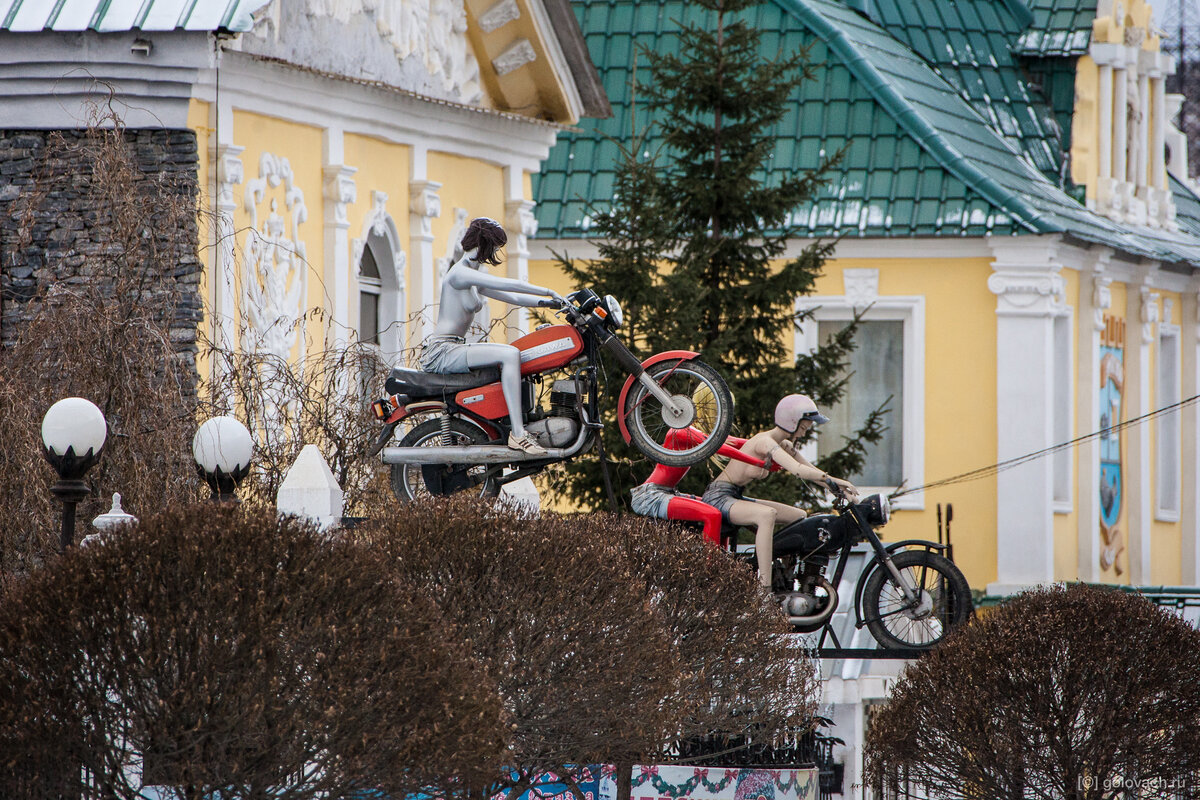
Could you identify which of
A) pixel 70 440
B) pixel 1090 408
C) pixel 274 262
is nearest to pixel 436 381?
pixel 70 440

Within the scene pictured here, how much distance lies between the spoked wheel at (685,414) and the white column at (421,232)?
8.83 meters

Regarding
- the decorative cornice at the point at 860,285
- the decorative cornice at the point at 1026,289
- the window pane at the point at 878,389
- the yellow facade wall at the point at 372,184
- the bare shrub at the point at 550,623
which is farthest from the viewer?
the window pane at the point at 878,389

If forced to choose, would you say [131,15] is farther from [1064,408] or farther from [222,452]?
[1064,408]

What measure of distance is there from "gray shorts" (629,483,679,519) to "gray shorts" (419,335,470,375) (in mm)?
1777

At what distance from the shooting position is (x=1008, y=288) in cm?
2789

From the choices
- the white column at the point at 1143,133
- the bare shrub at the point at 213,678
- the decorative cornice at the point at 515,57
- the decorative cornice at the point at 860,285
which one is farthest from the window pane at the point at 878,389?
the bare shrub at the point at 213,678

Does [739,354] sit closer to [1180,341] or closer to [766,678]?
[766,678]

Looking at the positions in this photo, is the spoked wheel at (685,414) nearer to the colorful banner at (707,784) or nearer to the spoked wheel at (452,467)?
the spoked wheel at (452,467)

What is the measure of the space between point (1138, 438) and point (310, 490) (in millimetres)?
20650

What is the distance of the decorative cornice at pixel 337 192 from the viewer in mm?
20000

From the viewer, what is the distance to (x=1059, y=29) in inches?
1252

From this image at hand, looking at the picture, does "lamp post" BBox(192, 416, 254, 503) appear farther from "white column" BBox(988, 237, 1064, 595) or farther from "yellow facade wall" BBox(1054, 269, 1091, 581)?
"yellow facade wall" BBox(1054, 269, 1091, 581)

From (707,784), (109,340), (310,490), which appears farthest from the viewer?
(109,340)

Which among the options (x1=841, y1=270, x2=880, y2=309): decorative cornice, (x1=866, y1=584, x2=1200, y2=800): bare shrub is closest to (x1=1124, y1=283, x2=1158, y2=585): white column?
(x1=841, y1=270, x2=880, y2=309): decorative cornice
